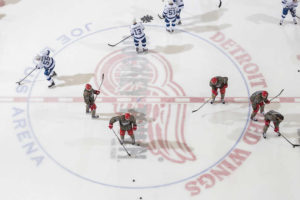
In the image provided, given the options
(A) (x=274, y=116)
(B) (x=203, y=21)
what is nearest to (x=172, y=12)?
(B) (x=203, y=21)

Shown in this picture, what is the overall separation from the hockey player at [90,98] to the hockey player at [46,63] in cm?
153

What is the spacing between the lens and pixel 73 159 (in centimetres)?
859

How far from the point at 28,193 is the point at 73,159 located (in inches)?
50.8

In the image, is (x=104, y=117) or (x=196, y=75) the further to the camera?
(x=196, y=75)

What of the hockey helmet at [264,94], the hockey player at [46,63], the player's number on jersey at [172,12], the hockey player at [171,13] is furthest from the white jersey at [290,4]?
the hockey player at [46,63]

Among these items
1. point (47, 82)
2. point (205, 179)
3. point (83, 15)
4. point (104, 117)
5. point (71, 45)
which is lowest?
point (205, 179)

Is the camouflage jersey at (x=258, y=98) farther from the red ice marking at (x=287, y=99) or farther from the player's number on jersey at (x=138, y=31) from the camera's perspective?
the player's number on jersey at (x=138, y=31)

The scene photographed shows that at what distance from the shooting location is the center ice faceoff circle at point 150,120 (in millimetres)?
8352

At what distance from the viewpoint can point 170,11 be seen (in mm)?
10383

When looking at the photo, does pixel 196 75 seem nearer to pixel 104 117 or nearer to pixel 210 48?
pixel 210 48

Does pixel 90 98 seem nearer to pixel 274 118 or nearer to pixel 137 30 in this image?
pixel 137 30

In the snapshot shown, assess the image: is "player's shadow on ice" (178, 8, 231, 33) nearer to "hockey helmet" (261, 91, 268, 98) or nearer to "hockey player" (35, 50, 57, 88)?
"hockey helmet" (261, 91, 268, 98)

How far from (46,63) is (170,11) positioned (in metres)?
3.96

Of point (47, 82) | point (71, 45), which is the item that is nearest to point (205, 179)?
point (47, 82)
